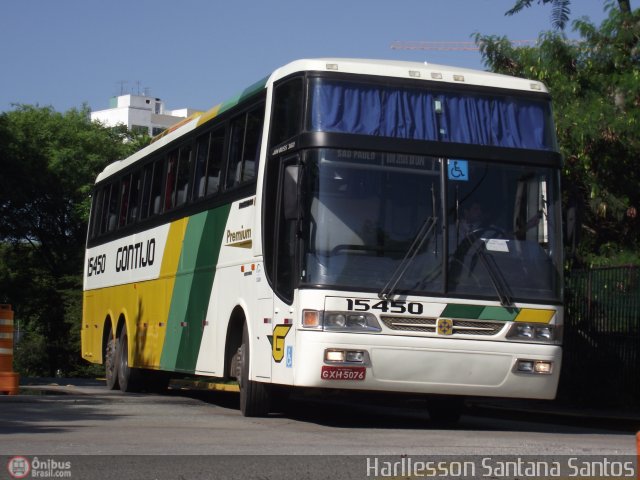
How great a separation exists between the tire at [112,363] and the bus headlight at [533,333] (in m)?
11.0

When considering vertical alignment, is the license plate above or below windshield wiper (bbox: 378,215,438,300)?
below

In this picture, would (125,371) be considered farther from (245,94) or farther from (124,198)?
(245,94)

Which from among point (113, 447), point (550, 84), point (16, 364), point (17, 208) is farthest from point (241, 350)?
point (16, 364)

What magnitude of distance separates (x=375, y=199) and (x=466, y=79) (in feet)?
6.49

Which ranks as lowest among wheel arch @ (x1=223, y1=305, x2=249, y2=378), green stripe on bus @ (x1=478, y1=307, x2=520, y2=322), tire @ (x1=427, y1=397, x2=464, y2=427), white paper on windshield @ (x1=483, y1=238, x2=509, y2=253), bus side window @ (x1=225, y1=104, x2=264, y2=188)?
tire @ (x1=427, y1=397, x2=464, y2=427)

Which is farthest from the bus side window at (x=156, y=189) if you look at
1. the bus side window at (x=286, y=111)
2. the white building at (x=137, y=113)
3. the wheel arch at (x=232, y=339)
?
the white building at (x=137, y=113)

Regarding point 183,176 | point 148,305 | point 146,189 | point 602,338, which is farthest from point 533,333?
point 146,189

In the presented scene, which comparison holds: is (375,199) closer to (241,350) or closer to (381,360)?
(381,360)

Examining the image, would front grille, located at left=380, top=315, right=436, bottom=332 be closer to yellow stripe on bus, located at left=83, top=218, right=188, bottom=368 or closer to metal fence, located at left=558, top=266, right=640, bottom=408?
yellow stripe on bus, located at left=83, top=218, right=188, bottom=368

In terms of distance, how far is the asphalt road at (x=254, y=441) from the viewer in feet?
28.2

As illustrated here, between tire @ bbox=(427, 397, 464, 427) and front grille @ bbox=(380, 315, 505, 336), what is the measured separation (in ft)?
7.44

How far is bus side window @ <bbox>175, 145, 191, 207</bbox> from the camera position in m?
17.8

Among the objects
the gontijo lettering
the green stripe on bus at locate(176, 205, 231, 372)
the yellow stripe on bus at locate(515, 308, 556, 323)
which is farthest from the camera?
the gontijo lettering

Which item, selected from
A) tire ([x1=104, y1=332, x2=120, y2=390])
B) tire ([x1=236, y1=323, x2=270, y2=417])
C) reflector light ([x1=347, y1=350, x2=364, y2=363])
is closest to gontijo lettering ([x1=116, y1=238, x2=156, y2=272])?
tire ([x1=104, y1=332, x2=120, y2=390])
